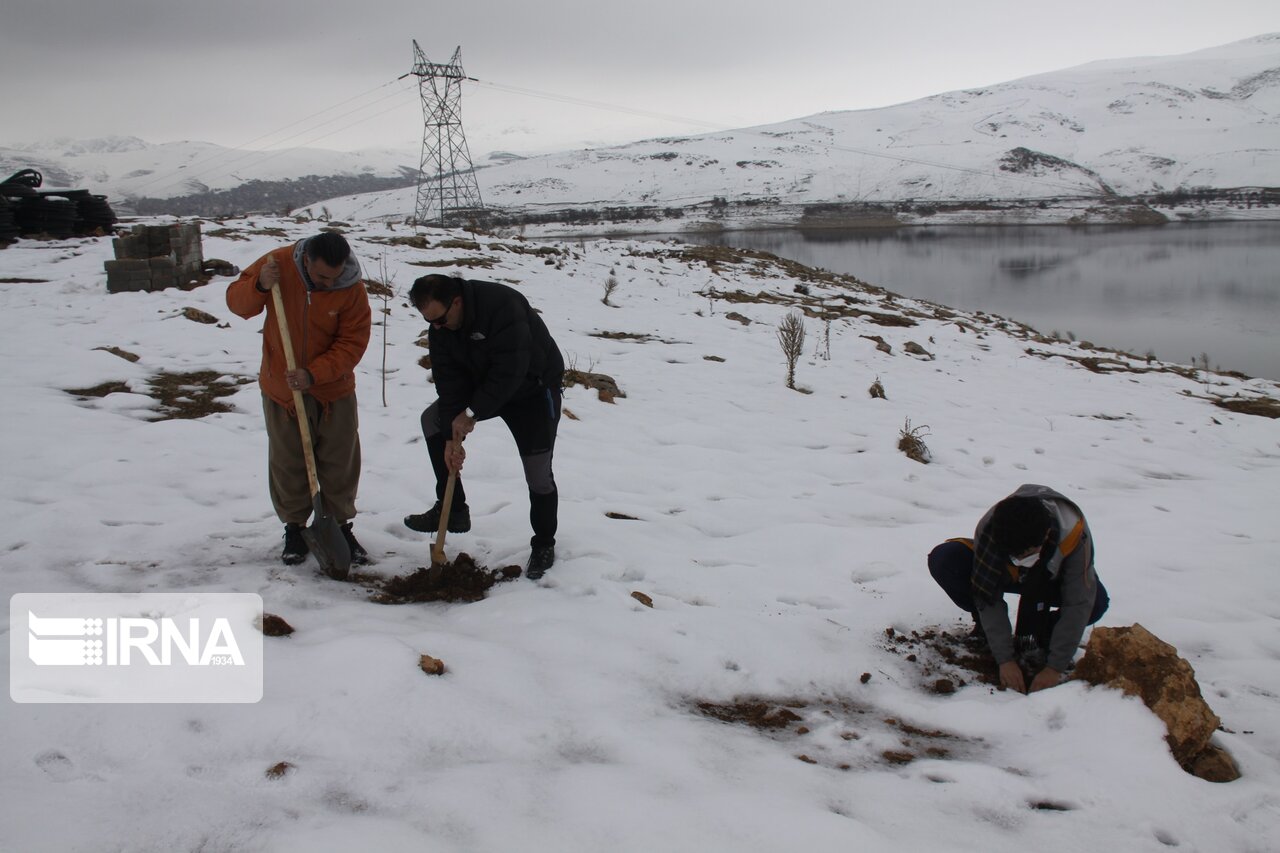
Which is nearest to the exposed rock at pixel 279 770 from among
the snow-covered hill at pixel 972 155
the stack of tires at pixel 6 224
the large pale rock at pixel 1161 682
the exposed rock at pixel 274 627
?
the exposed rock at pixel 274 627

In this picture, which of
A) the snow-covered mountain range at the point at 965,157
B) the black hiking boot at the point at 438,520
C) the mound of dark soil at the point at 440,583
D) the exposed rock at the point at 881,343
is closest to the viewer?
the mound of dark soil at the point at 440,583

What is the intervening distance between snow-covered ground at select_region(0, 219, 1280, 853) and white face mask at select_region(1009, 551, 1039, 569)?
0.49m

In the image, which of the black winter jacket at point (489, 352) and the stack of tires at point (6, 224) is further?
the stack of tires at point (6, 224)

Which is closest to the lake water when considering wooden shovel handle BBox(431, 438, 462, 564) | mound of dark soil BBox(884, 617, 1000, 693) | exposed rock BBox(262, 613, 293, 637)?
mound of dark soil BBox(884, 617, 1000, 693)

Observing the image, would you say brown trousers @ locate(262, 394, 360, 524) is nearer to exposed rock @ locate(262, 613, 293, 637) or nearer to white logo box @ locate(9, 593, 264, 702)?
white logo box @ locate(9, 593, 264, 702)

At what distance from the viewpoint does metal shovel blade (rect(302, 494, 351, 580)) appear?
3418mm

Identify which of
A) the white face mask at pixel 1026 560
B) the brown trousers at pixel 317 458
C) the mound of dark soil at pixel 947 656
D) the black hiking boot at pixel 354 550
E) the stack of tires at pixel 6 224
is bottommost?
the mound of dark soil at pixel 947 656

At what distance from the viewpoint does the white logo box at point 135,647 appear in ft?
7.48

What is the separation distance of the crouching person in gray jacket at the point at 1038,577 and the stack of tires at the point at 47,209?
52.6ft

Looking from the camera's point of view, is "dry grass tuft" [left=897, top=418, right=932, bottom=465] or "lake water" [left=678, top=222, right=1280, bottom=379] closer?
"dry grass tuft" [left=897, top=418, right=932, bottom=465]

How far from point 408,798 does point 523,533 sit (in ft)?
7.48

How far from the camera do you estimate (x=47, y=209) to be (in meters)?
13.3

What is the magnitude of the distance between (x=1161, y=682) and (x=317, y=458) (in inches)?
139

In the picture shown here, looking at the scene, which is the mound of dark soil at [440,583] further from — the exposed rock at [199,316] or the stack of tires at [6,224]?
the stack of tires at [6,224]
